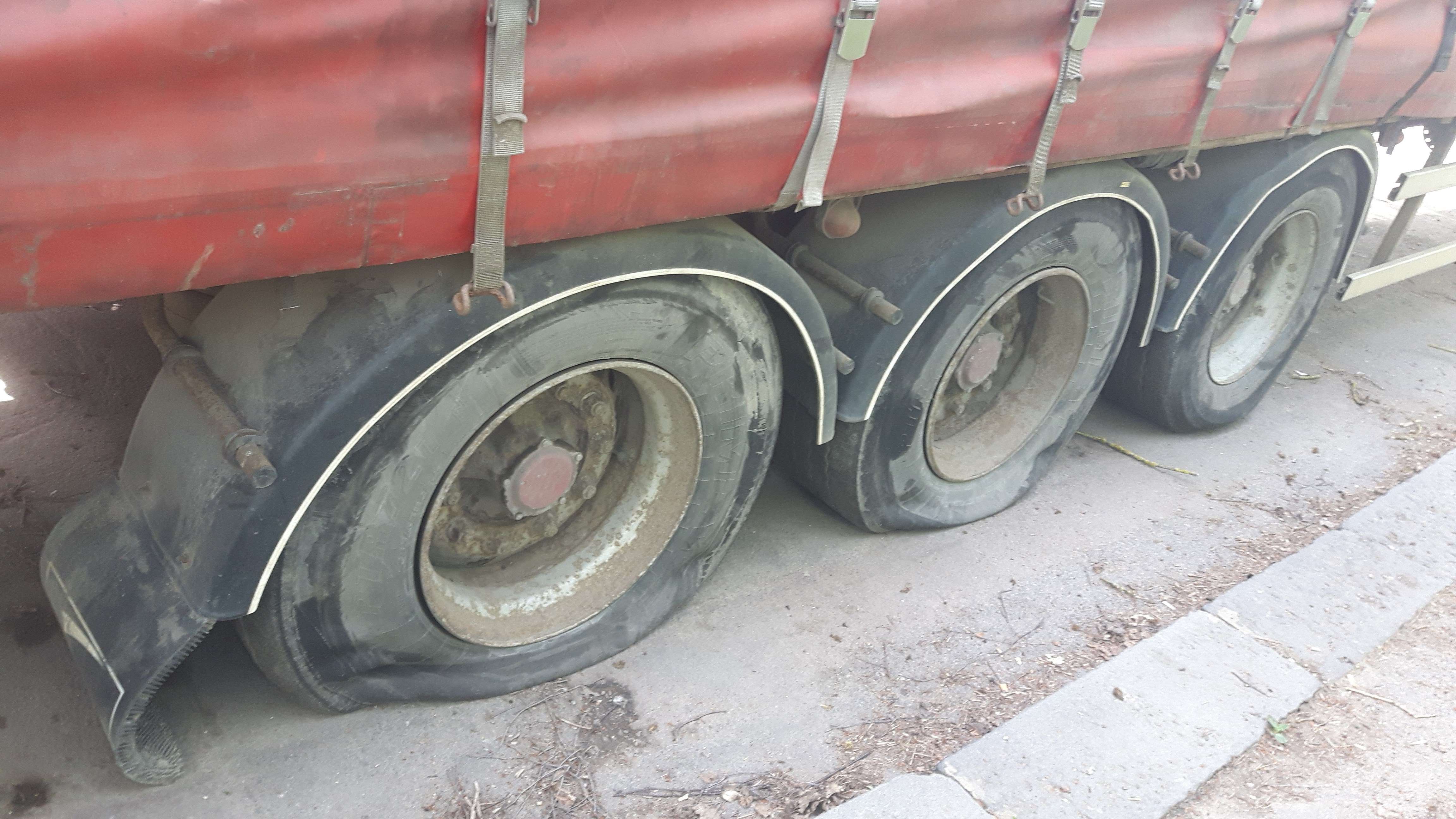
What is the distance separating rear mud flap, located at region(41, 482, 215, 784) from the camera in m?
1.69

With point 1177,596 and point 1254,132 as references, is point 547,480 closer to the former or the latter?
point 1177,596

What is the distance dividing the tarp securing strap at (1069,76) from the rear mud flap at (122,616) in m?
1.99

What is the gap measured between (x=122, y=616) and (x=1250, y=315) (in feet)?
12.5

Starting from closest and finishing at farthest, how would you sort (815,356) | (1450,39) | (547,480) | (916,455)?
(547,480) → (815,356) → (916,455) → (1450,39)

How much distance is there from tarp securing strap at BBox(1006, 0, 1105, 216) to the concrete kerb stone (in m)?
1.27

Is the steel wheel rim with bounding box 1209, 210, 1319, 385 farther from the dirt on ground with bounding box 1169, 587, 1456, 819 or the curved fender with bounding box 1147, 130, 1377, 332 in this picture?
the dirt on ground with bounding box 1169, 587, 1456, 819

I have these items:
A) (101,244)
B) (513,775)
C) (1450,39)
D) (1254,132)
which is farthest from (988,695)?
(1450,39)

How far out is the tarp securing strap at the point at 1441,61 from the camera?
324 centimetres

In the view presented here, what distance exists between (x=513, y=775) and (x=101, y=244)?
1.28 m

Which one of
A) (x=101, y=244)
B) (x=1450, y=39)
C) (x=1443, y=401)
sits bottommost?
(x=1443, y=401)

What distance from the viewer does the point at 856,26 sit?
1837 millimetres

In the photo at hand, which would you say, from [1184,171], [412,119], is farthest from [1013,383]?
[412,119]

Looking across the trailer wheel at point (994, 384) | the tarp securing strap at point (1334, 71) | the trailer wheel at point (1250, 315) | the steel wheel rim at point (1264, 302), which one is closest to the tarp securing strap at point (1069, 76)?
the trailer wheel at point (994, 384)

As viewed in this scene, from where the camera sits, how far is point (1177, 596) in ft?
9.48
